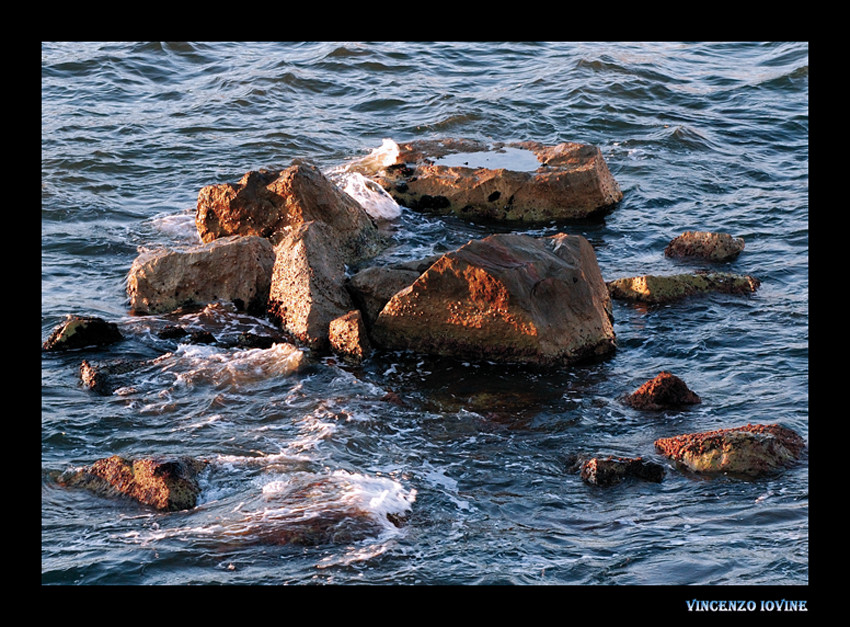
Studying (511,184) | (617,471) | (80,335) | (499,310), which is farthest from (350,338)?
(511,184)

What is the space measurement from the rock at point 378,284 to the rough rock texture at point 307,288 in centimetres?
14

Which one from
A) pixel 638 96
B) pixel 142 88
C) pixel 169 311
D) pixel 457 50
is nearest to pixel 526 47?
pixel 457 50

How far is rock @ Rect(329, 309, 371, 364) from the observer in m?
9.28

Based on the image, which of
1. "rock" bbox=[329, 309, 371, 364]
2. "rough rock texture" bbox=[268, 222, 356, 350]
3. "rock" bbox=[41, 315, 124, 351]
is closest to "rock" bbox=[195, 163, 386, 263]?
"rough rock texture" bbox=[268, 222, 356, 350]

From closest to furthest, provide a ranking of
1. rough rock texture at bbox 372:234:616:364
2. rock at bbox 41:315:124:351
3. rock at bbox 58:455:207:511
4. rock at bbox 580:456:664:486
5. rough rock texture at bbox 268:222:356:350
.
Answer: rock at bbox 58:455:207:511
rock at bbox 580:456:664:486
rough rock texture at bbox 372:234:616:364
rock at bbox 41:315:124:351
rough rock texture at bbox 268:222:356:350

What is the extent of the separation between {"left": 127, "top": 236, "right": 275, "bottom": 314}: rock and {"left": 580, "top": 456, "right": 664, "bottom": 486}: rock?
4662 millimetres

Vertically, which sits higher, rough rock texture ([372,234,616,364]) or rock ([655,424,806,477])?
rough rock texture ([372,234,616,364])

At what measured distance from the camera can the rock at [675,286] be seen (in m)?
10.8

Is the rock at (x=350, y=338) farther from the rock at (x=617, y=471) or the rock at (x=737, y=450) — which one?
the rock at (x=737, y=450)

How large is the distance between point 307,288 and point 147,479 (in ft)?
11.4

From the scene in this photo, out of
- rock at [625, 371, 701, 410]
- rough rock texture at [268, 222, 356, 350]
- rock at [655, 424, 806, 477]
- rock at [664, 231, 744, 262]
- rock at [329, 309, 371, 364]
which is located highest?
rock at [664, 231, 744, 262]

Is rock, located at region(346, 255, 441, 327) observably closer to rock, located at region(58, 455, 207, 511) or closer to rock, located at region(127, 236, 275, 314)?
rock, located at region(127, 236, 275, 314)

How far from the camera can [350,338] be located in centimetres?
934

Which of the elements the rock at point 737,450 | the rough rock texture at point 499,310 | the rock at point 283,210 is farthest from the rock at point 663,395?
the rock at point 283,210
